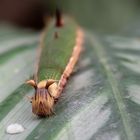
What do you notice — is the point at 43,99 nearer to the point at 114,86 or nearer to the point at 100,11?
the point at 114,86

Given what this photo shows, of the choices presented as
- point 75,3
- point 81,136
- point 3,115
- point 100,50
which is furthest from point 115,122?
point 75,3

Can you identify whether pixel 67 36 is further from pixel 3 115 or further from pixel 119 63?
pixel 3 115

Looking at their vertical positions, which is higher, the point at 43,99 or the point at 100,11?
the point at 43,99

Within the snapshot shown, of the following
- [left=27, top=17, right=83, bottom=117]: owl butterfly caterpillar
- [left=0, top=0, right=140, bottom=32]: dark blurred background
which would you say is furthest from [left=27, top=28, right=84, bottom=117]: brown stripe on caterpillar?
[left=0, top=0, right=140, bottom=32]: dark blurred background

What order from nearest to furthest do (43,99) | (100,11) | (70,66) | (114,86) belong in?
(43,99)
(114,86)
(70,66)
(100,11)

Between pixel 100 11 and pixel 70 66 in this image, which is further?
pixel 100 11

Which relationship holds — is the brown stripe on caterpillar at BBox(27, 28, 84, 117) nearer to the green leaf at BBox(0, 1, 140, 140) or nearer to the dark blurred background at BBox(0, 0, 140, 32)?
the green leaf at BBox(0, 1, 140, 140)

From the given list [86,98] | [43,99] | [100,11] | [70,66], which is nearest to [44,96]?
[43,99]

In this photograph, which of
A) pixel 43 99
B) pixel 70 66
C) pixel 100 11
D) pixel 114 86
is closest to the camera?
pixel 43 99
